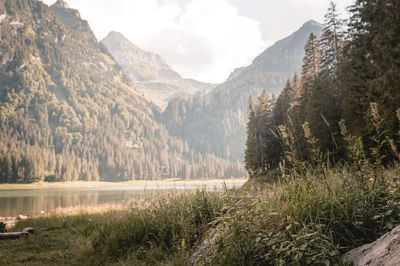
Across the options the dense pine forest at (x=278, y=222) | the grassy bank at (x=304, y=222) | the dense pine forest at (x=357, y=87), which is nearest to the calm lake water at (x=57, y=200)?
the dense pine forest at (x=278, y=222)

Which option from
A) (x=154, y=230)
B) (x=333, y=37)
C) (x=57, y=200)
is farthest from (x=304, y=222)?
(x=57, y=200)

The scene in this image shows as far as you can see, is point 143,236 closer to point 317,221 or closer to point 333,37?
point 317,221

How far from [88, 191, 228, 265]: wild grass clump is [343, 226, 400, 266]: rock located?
12.9 ft

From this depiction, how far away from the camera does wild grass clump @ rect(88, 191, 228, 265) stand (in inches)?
270

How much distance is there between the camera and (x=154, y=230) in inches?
308

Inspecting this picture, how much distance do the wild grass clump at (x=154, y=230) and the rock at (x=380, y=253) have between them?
12.9ft

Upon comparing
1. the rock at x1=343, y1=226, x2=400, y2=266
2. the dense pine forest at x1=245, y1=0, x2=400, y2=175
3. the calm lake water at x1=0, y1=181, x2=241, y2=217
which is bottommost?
the calm lake water at x1=0, y1=181, x2=241, y2=217

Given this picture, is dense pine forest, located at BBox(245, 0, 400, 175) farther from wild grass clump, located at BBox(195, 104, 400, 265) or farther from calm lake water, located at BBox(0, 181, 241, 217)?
wild grass clump, located at BBox(195, 104, 400, 265)

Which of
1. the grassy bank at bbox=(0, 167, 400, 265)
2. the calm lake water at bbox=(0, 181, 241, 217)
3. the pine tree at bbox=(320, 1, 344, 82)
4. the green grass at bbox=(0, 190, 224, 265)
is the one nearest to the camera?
the grassy bank at bbox=(0, 167, 400, 265)

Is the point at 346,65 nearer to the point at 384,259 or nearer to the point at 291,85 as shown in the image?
the point at 291,85

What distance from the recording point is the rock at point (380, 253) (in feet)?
8.58

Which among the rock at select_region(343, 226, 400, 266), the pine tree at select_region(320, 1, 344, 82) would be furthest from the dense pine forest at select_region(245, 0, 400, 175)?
the rock at select_region(343, 226, 400, 266)

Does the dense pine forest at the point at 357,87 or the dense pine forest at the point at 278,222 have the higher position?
the dense pine forest at the point at 357,87

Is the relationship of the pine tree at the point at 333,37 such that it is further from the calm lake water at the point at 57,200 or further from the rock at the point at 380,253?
the rock at the point at 380,253
